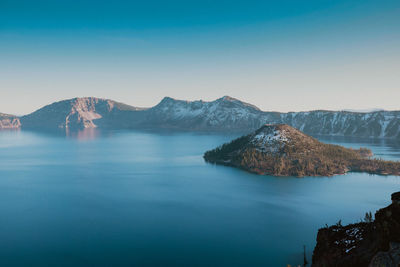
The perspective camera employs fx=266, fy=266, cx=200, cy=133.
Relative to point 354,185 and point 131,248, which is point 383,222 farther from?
point 354,185

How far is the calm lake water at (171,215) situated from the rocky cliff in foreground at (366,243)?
80.2 feet

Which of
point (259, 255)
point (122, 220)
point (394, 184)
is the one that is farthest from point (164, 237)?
point (394, 184)

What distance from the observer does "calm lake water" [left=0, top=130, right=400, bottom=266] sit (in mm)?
67125

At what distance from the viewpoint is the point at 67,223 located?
285 ft

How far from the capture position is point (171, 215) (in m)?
96.3

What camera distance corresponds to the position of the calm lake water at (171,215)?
6712cm

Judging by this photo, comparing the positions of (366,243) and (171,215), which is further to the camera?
(171,215)

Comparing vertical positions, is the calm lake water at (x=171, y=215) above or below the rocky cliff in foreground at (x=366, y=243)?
below

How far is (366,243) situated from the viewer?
3762 cm

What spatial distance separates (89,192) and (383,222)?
409ft

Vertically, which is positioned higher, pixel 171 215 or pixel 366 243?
pixel 366 243

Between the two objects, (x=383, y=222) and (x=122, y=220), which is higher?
(x=383, y=222)

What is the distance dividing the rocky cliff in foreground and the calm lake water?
24440mm

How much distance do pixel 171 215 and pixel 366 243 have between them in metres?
69.3
